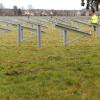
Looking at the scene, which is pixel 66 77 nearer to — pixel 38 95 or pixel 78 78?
pixel 78 78

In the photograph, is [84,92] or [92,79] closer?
[84,92]

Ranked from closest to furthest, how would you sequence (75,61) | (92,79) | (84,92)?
(84,92)
(92,79)
(75,61)

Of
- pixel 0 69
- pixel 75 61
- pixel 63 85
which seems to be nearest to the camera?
pixel 63 85

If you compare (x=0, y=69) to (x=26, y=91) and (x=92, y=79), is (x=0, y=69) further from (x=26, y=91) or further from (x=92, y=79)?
(x=92, y=79)

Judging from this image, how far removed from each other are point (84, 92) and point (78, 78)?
39.6 inches

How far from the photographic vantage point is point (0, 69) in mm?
7168

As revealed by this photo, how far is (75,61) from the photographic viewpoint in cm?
824

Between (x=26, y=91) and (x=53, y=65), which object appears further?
(x=53, y=65)

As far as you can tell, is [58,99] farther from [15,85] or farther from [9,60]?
[9,60]

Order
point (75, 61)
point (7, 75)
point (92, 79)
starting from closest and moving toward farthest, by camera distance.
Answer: point (92, 79) → point (7, 75) → point (75, 61)

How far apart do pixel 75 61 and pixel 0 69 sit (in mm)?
2512

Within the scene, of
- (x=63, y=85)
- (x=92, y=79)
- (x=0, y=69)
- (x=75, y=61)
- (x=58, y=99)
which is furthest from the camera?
(x=75, y=61)

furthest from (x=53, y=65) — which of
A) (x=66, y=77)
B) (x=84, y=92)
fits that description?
(x=84, y=92)

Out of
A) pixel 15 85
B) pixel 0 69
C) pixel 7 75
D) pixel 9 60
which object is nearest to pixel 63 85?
pixel 15 85
